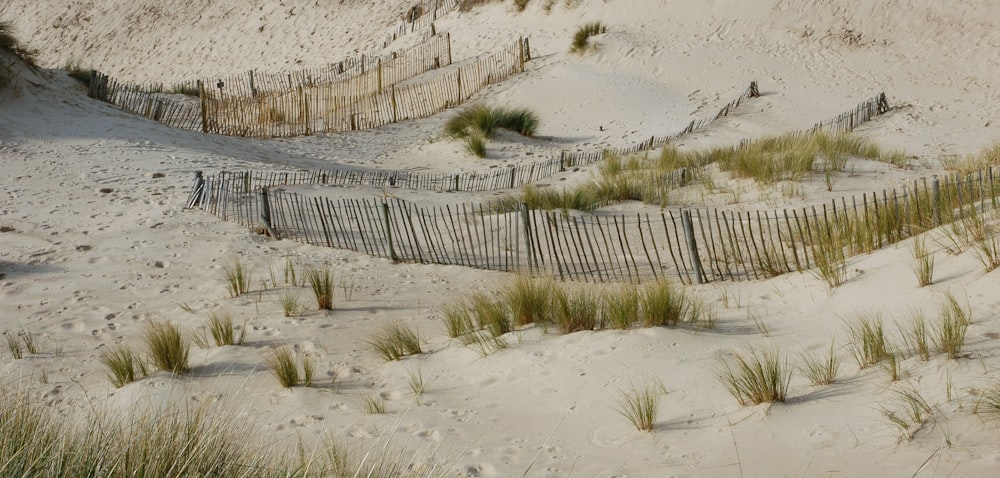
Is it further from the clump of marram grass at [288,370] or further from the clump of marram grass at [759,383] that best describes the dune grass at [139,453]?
the clump of marram grass at [288,370]

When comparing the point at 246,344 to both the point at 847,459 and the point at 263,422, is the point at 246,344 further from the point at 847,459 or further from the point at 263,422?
the point at 847,459

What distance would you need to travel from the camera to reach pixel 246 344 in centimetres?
613

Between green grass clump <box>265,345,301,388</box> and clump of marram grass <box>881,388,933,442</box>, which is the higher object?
clump of marram grass <box>881,388,933,442</box>

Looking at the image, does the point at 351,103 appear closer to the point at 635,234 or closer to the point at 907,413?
the point at 635,234

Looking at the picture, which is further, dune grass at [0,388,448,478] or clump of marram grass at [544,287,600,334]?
clump of marram grass at [544,287,600,334]

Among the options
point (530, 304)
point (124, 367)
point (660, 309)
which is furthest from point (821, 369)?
point (124, 367)

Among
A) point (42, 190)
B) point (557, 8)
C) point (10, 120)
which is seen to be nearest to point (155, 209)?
point (42, 190)

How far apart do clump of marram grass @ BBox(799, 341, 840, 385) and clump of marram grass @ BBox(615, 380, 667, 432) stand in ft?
2.42

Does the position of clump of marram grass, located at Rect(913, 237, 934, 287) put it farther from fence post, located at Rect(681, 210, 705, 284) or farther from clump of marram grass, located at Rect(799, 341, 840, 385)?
fence post, located at Rect(681, 210, 705, 284)

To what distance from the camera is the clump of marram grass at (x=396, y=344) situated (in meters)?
5.69

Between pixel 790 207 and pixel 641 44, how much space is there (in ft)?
42.4

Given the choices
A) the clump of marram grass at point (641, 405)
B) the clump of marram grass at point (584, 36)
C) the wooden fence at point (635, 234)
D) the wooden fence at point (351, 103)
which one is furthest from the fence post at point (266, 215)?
the clump of marram grass at point (584, 36)

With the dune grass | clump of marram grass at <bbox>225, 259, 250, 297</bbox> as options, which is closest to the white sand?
clump of marram grass at <bbox>225, 259, 250, 297</bbox>

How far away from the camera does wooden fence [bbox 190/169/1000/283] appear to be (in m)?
6.93
